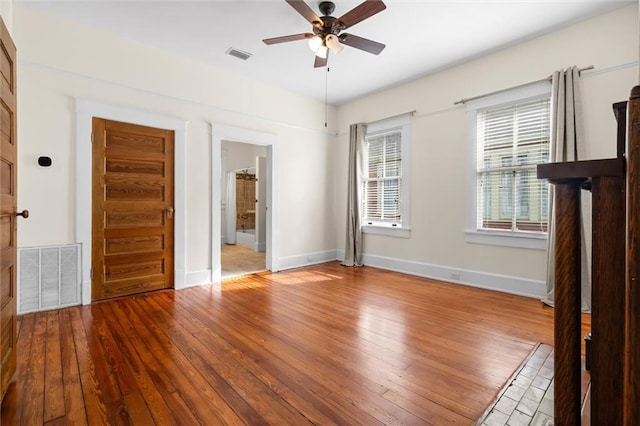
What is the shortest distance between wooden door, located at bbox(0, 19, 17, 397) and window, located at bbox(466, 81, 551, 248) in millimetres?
4438

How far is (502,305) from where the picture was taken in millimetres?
3299

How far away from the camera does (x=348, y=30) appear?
3406 millimetres

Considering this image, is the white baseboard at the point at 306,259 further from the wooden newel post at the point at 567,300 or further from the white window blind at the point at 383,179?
the wooden newel post at the point at 567,300

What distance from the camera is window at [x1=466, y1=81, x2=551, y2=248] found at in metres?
3.54

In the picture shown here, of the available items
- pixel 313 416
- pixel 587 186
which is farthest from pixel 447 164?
pixel 313 416

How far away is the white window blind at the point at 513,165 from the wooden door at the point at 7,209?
4497mm

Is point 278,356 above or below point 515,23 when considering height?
below

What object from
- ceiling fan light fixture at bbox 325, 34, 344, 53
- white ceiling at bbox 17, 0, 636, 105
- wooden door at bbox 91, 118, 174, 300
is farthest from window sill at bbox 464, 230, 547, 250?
wooden door at bbox 91, 118, 174, 300

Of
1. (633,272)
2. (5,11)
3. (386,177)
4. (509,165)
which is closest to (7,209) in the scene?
(5,11)

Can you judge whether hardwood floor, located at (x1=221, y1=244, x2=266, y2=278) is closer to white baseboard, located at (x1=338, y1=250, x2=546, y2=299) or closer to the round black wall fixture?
white baseboard, located at (x1=338, y1=250, x2=546, y2=299)

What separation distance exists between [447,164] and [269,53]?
111 inches

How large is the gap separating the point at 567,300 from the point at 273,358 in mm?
1790

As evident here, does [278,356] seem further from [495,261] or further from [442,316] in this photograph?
[495,261]

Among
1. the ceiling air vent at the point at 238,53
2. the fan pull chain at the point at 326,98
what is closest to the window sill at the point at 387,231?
the fan pull chain at the point at 326,98
